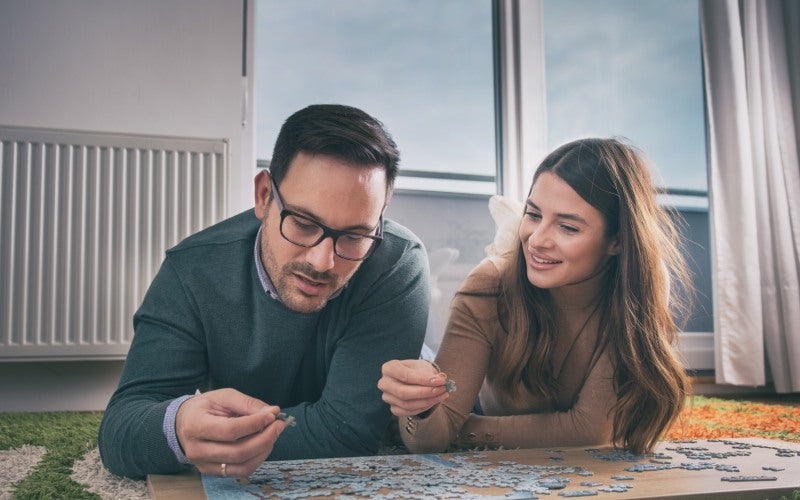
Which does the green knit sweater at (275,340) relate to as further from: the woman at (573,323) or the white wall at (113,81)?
the white wall at (113,81)

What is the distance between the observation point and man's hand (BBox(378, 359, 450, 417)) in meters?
1.37

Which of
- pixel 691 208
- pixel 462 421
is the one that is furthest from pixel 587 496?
pixel 691 208

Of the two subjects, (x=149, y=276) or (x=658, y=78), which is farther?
(x=658, y=78)

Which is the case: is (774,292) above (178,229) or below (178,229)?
below

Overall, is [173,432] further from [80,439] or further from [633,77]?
[633,77]

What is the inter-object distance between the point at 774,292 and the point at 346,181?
2.90 metres

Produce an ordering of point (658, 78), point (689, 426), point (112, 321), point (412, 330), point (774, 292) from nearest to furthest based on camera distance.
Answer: point (412, 330) → point (689, 426) → point (112, 321) → point (774, 292) → point (658, 78)

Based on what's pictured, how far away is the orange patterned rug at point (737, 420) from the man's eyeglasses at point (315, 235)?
1.04m

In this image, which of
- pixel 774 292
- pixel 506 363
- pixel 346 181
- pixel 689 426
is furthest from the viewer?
pixel 774 292

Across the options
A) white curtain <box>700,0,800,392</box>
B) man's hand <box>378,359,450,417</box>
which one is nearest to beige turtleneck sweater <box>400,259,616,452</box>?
man's hand <box>378,359,450,417</box>

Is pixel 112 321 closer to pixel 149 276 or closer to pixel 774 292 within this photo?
pixel 149 276

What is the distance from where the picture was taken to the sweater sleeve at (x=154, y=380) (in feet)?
4.30

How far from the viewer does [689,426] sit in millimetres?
2387

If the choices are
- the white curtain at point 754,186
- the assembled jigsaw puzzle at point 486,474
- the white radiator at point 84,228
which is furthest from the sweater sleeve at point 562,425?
the white curtain at point 754,186
